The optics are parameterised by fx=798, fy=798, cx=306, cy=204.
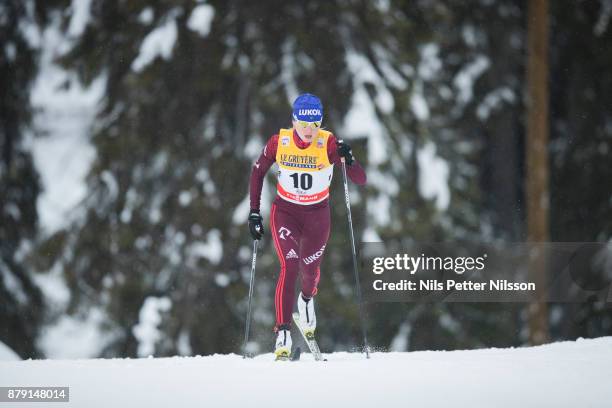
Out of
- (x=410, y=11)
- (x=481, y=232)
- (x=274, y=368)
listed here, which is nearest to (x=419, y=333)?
(x=481, y=232)

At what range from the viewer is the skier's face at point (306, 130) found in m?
4.49

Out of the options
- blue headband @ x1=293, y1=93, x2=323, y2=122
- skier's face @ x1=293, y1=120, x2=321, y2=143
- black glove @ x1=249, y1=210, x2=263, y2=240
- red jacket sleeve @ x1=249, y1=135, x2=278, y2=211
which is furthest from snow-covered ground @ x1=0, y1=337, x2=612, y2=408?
blue headband @ x1=293, y1=93, x2=323, y2=122

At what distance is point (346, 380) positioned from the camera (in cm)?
379

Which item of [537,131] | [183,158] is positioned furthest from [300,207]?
[537,131]

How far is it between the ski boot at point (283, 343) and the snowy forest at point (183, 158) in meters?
2.01

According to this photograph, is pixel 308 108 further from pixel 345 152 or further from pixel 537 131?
pixel 537 131

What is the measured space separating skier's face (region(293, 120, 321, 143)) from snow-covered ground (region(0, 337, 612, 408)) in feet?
4.14

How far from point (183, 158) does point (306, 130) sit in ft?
8.42

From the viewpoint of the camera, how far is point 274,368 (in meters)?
4.21

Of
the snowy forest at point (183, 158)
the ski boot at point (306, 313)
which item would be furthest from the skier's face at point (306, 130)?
the snowy forest at point (183, 158)

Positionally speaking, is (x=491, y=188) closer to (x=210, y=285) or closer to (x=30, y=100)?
(x=210, y=285)

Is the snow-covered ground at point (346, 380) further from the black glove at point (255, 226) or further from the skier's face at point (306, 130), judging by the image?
the skier's face at point (306, 130)

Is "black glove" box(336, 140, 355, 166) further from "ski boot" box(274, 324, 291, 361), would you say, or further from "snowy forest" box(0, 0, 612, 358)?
"snowy forest" box(0, 0, 612, 358)

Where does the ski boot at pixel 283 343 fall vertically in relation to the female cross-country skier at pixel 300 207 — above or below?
below
